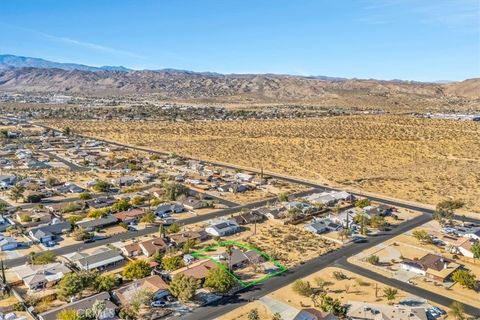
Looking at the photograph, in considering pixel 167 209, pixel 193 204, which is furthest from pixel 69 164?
pixel 193 204

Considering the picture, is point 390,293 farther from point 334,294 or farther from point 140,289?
point 140,289

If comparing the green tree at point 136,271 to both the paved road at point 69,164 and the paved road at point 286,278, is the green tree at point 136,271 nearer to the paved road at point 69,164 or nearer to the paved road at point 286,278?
the paved road at point 286,278

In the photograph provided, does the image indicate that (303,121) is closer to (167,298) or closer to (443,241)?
(443,241)

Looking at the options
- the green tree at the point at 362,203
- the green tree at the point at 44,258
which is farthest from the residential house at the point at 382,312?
the green tree at the point at 44,258

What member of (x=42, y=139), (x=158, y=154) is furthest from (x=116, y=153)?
(x=42, y=139)

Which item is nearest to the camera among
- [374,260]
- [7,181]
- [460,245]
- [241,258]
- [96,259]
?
[96,259]

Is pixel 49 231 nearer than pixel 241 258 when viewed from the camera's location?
No

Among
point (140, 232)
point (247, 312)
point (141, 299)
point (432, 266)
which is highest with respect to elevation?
point (141, 299)
